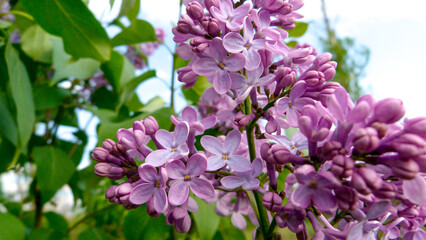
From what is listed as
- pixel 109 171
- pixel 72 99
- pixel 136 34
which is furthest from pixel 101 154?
pixel 72 99

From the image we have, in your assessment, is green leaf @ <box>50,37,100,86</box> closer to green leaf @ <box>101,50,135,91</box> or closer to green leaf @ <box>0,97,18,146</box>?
green leaf @ <box>101,50,135,91</box>

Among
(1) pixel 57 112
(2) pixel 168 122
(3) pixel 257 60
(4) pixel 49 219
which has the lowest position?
(4) pixel 49 219

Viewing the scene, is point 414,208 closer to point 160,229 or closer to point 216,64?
point 216,64

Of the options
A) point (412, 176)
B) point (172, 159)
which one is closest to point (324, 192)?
point (412, 176)

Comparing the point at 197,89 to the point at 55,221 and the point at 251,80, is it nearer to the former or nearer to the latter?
the point at 251,80

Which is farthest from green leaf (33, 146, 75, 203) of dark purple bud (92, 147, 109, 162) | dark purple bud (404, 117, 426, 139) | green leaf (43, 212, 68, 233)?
dark purple bud (404, 117, 426, 139)

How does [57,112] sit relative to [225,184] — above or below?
below

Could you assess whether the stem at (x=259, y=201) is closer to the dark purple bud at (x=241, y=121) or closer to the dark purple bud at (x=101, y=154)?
the dark purple bud at (x=241, y=121)
